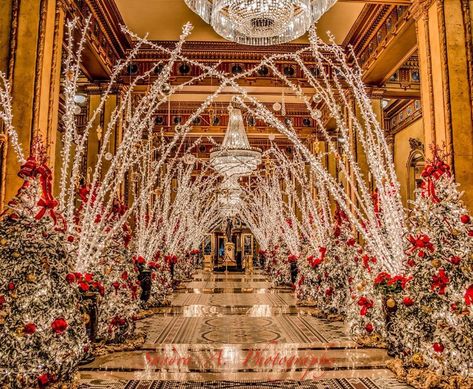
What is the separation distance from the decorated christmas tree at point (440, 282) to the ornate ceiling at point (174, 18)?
455 cm

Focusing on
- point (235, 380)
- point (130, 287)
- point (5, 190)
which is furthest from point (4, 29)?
point (235, 380)

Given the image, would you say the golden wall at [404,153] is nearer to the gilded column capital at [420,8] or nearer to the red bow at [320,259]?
the gilded column capital at [420,8]

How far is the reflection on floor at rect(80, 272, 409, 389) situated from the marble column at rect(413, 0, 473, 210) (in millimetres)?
2386

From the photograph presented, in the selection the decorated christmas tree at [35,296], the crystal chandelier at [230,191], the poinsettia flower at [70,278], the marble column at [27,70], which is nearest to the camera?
the decorated christmas tree at [35,296]

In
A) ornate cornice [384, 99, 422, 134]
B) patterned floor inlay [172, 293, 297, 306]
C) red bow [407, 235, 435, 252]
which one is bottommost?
patterned floor inlay [172, 293, 297, 306]

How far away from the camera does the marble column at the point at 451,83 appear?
204 inches

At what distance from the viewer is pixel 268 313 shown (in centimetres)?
684

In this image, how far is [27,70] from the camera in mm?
4684

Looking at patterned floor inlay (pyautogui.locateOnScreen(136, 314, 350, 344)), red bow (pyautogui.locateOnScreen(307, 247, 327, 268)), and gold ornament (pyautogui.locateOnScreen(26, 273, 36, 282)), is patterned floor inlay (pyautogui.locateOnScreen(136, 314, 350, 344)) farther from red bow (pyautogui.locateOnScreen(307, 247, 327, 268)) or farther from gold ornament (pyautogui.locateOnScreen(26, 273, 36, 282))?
gold ornament (pyautogui.locateOnScreen(26, 273, 36, 282))

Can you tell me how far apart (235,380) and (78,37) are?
549 centimetres

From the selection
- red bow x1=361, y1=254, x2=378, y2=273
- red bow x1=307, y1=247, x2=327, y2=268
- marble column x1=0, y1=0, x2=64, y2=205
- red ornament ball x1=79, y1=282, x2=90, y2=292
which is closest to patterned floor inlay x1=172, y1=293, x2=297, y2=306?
red bow x1=307, y1=247, x2=327, y2=268

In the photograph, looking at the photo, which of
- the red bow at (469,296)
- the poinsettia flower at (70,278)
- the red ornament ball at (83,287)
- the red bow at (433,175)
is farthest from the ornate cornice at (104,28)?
the red bow at (469,296)

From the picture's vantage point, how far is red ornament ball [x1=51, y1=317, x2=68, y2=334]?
2984mm

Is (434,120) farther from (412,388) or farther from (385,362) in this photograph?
(412,388)
